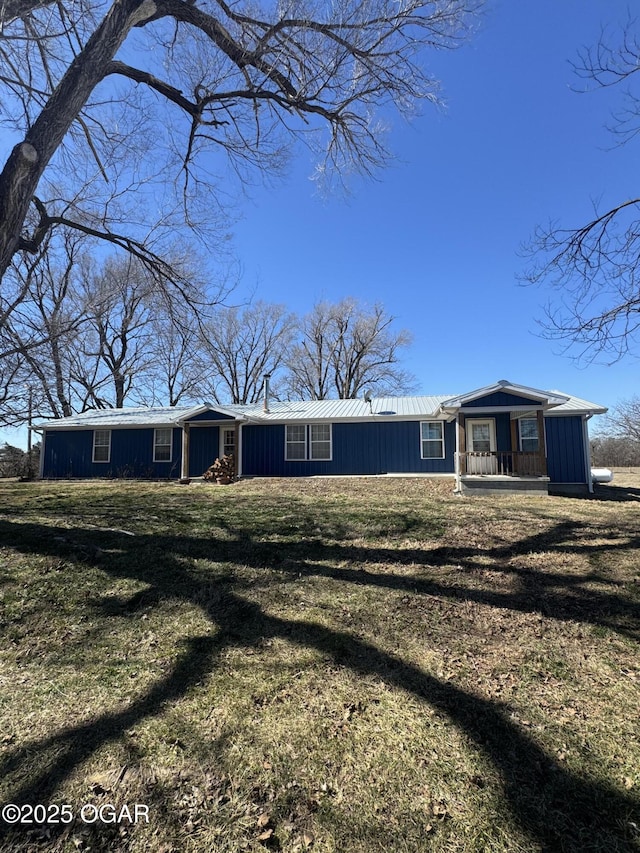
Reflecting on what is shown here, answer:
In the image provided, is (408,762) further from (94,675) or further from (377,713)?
(94,675)

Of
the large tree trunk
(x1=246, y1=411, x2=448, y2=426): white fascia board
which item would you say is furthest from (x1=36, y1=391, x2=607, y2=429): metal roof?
the large tree trunk

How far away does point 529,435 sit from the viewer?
13.9 meters

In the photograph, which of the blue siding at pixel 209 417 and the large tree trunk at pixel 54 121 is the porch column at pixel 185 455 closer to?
the blue siding at pixel 209 417

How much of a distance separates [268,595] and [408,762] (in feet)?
7.16

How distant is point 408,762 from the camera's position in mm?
2270

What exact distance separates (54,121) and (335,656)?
5967mm

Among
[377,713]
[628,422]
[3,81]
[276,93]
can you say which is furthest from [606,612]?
[628,422]

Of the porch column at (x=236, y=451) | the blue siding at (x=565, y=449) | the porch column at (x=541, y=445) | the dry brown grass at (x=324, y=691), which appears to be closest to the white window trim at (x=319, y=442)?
the porch column at (x=236, y=451)

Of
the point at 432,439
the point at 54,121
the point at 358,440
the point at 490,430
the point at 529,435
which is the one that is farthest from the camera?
the point at 358,440

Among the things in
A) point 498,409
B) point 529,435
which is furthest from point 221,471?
point 529,435

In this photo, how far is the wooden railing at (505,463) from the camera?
12219 mm

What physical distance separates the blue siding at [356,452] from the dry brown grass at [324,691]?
9.82 meters

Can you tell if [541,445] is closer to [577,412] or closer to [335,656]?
[577,412]

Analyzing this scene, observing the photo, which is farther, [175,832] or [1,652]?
[1,652]
